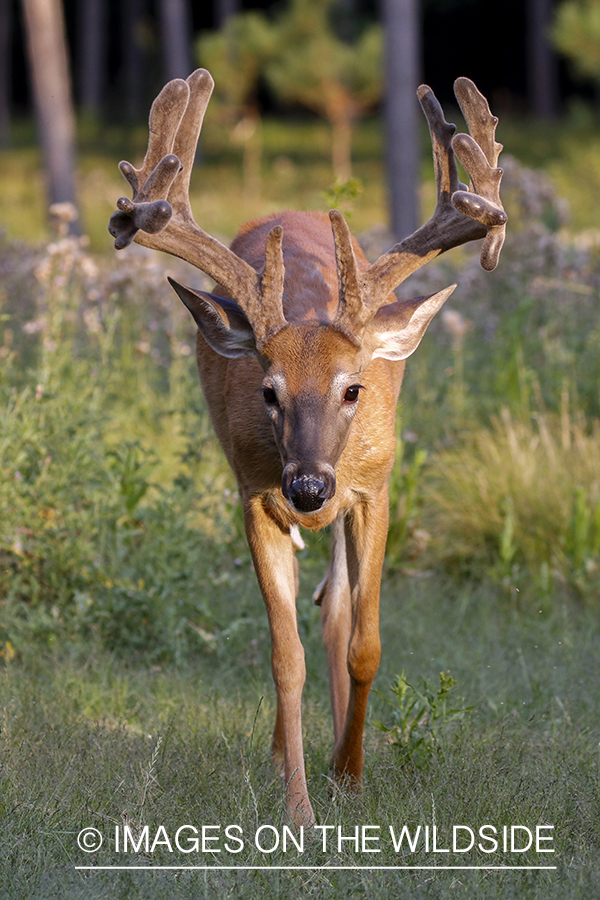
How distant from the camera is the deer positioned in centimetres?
369

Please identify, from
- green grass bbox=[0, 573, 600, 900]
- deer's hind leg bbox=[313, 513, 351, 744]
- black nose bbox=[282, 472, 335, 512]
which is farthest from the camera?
deer's hind leg bbox=[313, 513, 351, 744]

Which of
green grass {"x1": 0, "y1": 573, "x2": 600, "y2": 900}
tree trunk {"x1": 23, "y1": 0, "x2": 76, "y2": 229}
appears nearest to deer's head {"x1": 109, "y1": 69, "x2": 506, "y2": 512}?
green grass {"x1": 0, "y1": 573, "x2": 600, "y2": 900}

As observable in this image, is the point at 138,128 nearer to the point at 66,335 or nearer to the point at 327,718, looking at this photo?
the point at 66,335

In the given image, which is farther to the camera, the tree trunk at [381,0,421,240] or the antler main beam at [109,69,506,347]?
the tree trunk at [381,0,421,240]

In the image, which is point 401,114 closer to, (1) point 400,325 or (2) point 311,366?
(1) point 400,325

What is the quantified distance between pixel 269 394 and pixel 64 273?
9.13ft

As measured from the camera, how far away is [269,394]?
12.2ft

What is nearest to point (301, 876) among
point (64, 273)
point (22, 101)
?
point (64, 273)

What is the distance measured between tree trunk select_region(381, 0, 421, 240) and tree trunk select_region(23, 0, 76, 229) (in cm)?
467

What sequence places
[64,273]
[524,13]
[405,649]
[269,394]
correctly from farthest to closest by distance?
[524,13]
[64,273]
[405,649]
[269,394]

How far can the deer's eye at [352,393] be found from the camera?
374cm

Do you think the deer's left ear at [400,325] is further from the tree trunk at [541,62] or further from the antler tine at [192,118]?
the tree trunk at [541,62]

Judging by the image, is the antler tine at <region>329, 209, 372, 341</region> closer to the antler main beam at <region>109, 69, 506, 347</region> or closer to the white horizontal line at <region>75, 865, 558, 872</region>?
the antler main beam at <region>109, 69, 506, 347</region>

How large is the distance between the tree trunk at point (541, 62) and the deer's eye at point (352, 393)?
3258cm
